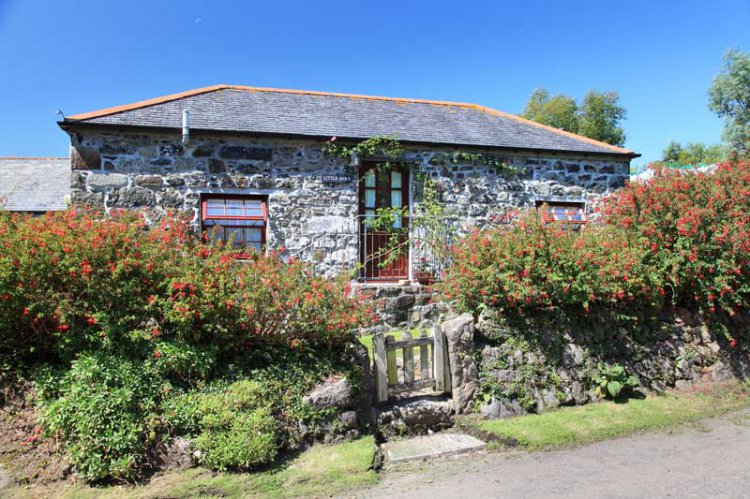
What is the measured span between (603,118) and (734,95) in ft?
30.4

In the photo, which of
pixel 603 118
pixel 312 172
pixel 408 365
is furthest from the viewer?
pixel 603 118

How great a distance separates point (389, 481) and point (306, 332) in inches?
64.8

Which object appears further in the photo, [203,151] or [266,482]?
[203,151]

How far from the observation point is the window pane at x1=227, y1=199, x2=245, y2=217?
9641 millimetres

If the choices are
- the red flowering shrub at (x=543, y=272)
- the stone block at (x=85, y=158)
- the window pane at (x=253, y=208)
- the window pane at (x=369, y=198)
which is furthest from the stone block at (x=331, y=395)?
the stone block at (x=85, y=158)

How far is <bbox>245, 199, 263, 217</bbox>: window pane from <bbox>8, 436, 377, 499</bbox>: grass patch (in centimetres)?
593

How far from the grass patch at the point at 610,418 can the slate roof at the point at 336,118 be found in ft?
19.8

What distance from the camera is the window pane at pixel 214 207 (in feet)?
31.2

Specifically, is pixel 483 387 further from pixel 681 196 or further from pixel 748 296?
pixel 748 296

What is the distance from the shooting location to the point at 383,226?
10.4m

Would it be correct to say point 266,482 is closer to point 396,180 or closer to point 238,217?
point 238,217

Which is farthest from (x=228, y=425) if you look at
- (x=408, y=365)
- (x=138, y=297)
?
(x=408, y=365)

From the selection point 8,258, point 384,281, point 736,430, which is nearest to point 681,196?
point 736,430

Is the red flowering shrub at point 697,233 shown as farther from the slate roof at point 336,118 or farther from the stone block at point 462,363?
the slate roof at point 336,118
